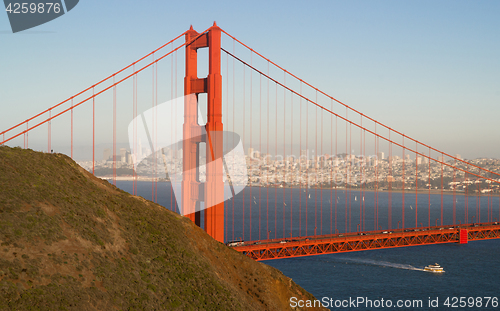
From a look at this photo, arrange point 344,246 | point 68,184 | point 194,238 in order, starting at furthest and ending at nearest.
→ point 344,246 < point 194,238 < point 68,184

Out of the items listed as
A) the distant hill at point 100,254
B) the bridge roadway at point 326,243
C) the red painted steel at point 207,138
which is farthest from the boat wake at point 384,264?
the distant hill at point 100,254

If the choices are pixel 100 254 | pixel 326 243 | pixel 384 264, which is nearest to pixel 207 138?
pixel 326 243

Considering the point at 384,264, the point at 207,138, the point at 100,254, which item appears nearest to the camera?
the point at 100,254

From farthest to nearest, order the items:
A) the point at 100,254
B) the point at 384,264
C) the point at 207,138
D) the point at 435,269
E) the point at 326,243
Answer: the point at 384,264, the point at 435,269, the point at 326,243, the point at 207,138, the point at 100,254

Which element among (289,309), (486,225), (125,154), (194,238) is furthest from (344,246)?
(125,154)

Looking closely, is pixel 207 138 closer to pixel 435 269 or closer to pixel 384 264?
pixel 384 264

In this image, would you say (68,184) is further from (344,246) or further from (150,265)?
(344,246)

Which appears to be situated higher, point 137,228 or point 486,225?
point 137,228

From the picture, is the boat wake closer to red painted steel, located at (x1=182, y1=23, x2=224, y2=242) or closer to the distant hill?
red painted steel, located at (x1=182, y1=23, x2=224, y2=242)
